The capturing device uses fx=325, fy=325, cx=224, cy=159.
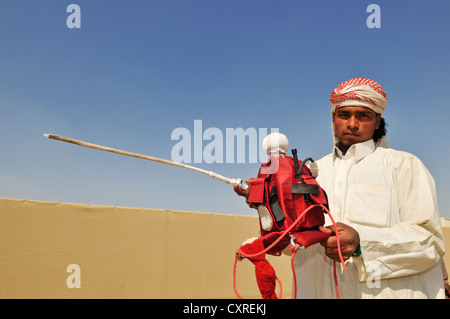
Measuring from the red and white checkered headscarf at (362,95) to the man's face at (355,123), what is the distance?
42 mm

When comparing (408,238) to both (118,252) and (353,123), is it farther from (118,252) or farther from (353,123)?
(118,252)

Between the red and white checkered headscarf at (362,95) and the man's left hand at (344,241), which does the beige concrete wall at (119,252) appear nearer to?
the red and white checkered headscarf at (362,95)

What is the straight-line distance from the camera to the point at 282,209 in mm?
1741

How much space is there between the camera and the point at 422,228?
1893 mm

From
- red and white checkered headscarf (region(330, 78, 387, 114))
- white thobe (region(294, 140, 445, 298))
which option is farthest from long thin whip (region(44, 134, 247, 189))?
red and white checkered headscarf (region(330, 78, 387, 114))

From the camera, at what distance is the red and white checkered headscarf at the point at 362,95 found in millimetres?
2252

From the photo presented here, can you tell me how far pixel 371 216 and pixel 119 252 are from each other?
4.86m


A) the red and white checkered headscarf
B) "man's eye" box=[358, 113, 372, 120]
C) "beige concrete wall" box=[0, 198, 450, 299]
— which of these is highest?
the red and white checkered headscarf

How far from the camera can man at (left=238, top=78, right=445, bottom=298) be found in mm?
1796

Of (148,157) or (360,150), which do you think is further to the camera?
(360,150)

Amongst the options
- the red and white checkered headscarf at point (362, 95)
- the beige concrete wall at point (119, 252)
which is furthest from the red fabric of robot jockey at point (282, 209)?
the beige concrete wall at point (119, 252)

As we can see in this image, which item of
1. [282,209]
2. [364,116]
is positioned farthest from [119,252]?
[364,116]

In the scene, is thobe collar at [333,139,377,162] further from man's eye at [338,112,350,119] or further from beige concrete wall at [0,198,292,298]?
beige concrete wall at [0,198,292,298]
